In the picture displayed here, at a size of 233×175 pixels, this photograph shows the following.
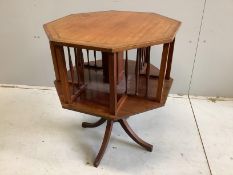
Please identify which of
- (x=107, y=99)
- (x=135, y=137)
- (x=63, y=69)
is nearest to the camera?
(x=63, y=69)

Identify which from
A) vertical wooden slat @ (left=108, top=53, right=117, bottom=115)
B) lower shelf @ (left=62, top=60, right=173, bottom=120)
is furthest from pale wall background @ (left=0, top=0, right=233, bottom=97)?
vertical wooden slat @ (left=108, top=53, right=117, bottom=115)

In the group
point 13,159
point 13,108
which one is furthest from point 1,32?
point 13,159

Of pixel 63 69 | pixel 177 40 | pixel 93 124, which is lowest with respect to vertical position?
pixel 93 124

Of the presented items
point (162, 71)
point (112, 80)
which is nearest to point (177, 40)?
point (162, 71)

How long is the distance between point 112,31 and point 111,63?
25 centimetres

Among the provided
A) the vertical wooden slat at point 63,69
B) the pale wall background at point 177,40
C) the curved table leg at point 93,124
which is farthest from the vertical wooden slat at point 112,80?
the pale wall background at point 177,40

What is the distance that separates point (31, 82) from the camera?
232 centimetres

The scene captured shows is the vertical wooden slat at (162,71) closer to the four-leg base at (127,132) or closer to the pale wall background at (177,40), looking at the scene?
the four-leg base at (127,132)

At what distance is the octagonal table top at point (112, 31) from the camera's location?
104 centimetres

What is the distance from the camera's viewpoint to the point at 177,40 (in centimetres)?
194

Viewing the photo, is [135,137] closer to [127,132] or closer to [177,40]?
[127,132]

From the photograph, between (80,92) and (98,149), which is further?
(98,149)

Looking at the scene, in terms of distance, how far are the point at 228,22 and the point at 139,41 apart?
111 centimetres

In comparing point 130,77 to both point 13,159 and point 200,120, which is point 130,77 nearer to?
point 200,120
